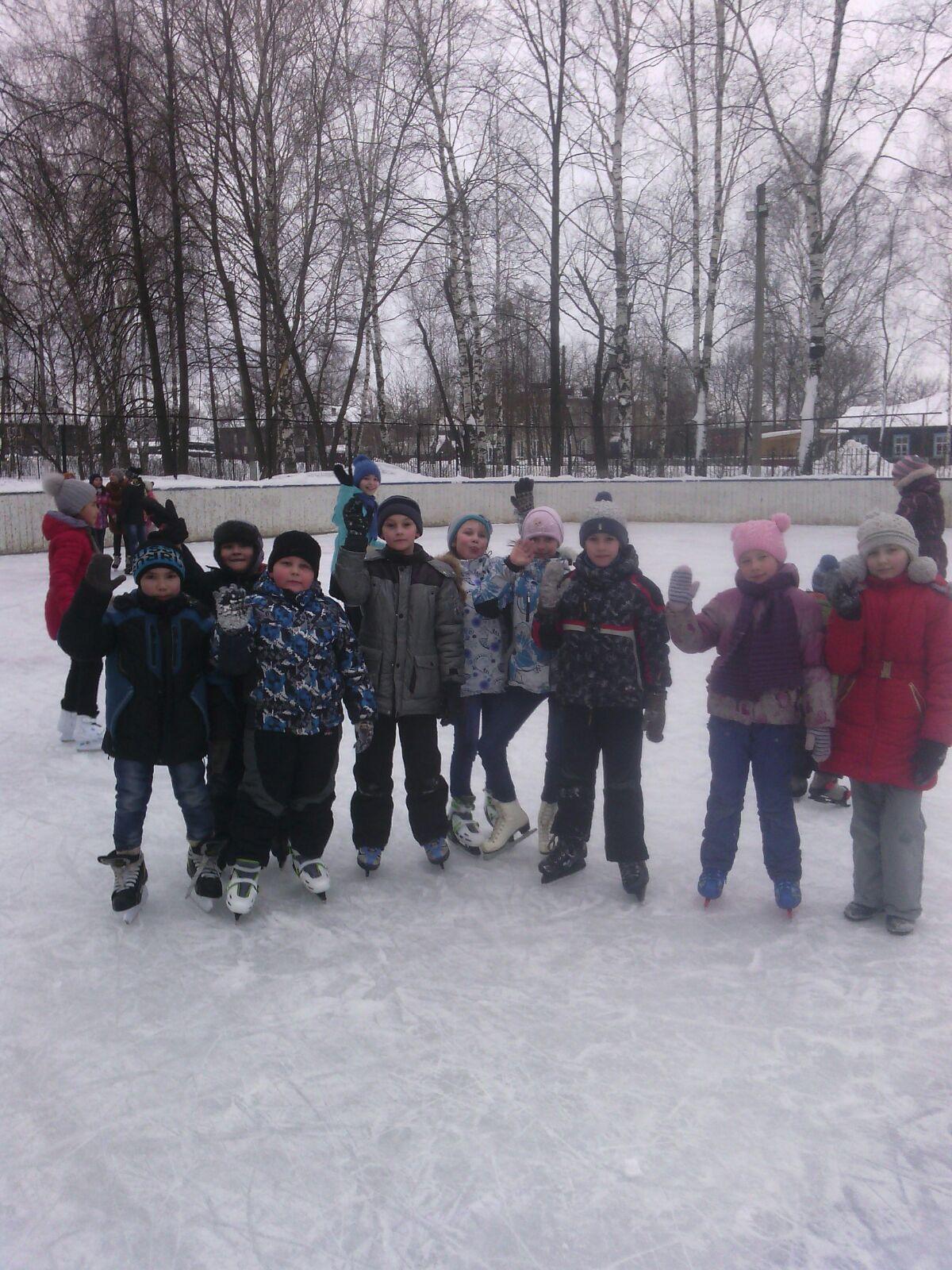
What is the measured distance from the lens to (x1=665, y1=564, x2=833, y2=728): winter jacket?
119 inches

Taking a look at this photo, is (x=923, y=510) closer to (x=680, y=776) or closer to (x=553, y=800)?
(x=680, y=776)

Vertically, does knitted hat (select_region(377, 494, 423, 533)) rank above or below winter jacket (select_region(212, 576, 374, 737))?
above

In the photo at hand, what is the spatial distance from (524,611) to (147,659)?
1349mm

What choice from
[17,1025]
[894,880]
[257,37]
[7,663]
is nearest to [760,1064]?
[894,880]

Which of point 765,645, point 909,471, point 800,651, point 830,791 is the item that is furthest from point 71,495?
point 909,471

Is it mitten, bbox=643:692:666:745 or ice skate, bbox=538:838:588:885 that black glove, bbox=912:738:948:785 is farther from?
ice skate, bbox=538:838:588:885

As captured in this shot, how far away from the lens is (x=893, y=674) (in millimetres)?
2949

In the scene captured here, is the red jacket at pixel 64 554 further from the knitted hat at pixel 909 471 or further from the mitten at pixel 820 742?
the knitted hat at pixel 909 471

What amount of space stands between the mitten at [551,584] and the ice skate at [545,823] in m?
0.87

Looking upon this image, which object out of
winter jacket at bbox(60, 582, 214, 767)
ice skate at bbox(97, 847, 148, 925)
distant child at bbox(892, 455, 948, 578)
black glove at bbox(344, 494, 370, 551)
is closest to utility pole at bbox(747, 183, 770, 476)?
distant child at bbox(892, 455, 948, 578)

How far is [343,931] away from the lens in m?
3.11

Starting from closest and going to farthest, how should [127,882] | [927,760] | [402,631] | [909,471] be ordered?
1. [927,760]
2. [127,882]
3. [402,631]
4. [909,471]

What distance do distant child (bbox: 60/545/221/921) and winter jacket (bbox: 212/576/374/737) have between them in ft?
0.54

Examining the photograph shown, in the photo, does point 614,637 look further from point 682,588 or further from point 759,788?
point 759,788
